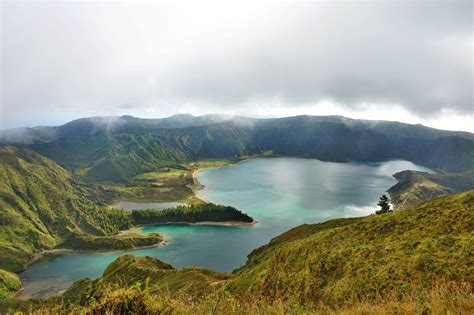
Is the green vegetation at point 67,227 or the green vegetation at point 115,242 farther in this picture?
the green vegetation at point 67,227

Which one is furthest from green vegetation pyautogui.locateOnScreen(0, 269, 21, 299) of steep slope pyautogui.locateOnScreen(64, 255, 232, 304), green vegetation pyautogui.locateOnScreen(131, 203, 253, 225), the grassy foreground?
the grassy foreground

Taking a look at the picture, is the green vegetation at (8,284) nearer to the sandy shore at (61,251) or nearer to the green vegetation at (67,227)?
the green vegetation at (67,227)

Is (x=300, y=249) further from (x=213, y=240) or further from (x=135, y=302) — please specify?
(x=213, y=240)

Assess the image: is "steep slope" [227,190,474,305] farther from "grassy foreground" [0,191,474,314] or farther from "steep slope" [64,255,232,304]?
"steep slope" [64,255,232,304]

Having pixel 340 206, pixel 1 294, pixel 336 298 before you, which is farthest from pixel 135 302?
pixel 340 206

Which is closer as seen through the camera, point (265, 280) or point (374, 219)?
point (265, 280)

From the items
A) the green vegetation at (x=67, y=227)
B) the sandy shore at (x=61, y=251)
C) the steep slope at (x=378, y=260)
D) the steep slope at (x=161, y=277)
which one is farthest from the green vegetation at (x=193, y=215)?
the steep slope at (x=378, y=260)

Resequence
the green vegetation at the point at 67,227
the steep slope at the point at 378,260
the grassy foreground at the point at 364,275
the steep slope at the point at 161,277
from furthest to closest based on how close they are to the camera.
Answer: the green vegetation at the point at 67,227, the steep slope at the point at 161,277, the steep slope at the point at 378,260, the grassy foreground at the point at 364,275


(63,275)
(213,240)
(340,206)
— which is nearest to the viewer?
(63,275)
